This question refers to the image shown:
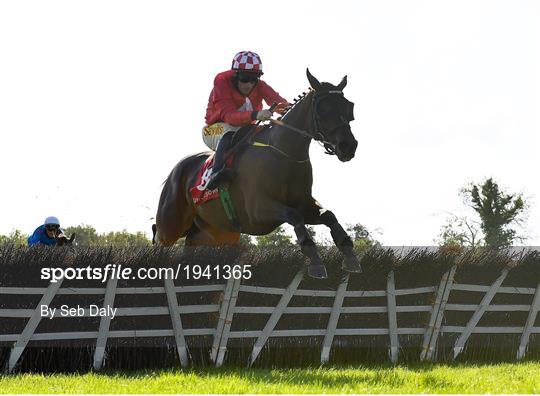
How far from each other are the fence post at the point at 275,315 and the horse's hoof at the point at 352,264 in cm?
65

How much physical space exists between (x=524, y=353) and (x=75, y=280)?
7.09 m

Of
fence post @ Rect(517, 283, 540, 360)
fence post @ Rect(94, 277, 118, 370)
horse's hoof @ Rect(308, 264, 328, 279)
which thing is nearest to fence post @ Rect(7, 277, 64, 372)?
fence post @ Rect(94, 277, 118, 370)

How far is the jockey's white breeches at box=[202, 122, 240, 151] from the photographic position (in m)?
12.1

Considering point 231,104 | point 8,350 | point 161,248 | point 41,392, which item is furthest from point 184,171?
point 41,392

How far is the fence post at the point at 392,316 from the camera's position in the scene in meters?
12.2

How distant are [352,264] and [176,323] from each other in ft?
7.16

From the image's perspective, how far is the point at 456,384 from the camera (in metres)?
9.35

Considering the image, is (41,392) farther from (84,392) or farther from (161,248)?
(161,248)

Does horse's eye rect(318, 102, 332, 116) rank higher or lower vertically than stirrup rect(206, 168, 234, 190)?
higher

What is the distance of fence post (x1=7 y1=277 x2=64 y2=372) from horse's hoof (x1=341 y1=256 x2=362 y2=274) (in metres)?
3.31

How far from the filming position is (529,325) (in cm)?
1395

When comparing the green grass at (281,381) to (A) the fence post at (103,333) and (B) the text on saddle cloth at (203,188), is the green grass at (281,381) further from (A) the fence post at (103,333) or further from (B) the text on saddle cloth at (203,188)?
(B) the text on saddle cloth at (203,188)

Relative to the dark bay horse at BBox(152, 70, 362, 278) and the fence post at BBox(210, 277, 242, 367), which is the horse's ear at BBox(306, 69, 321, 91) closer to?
the dark bay horse at BBox(152, 70, 362, 278)

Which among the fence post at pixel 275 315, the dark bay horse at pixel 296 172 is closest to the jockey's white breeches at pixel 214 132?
the dark bay horse at pixel 296 172
